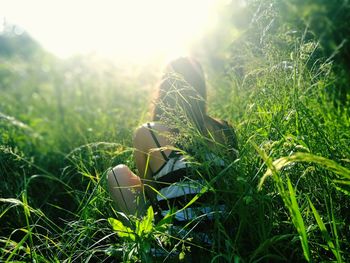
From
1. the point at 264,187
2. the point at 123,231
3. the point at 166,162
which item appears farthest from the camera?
the point at 166,162

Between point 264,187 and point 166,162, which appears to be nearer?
point 264,187

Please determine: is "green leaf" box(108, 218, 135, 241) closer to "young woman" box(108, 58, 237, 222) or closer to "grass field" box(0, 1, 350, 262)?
"grass field" box(0, 1, 350, 262)

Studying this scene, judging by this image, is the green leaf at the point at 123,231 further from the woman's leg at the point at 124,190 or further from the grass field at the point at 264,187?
the woman's leg at the point at 124,190

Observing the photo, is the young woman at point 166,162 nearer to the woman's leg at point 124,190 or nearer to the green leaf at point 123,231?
the woman's leg at point 124,190

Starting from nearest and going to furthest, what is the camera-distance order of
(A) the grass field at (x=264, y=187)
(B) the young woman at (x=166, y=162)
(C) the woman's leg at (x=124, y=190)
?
(A) the grass field at (x=264, y=187), (B) the young woman at (x=166, y=162), (C) the woman's leg at (x=124, y=190)

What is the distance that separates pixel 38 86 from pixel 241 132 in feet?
13.4

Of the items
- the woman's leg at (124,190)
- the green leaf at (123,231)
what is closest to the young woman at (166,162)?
the woman's leg at (124,190)

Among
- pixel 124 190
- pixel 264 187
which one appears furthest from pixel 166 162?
pixel 264 187

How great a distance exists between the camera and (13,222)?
7.09ft

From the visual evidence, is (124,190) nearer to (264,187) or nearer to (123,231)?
(123,231)

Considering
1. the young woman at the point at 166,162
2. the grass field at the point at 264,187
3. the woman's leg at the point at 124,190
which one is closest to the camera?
the grass field at the point at 264,187

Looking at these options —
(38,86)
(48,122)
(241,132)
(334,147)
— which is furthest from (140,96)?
(334,147)

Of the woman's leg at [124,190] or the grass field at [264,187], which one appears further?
the woman's leg at [124,190]

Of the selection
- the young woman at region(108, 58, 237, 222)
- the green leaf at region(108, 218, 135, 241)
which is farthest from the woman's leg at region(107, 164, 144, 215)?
the green leaf at region(108, 218, 135, 241)
